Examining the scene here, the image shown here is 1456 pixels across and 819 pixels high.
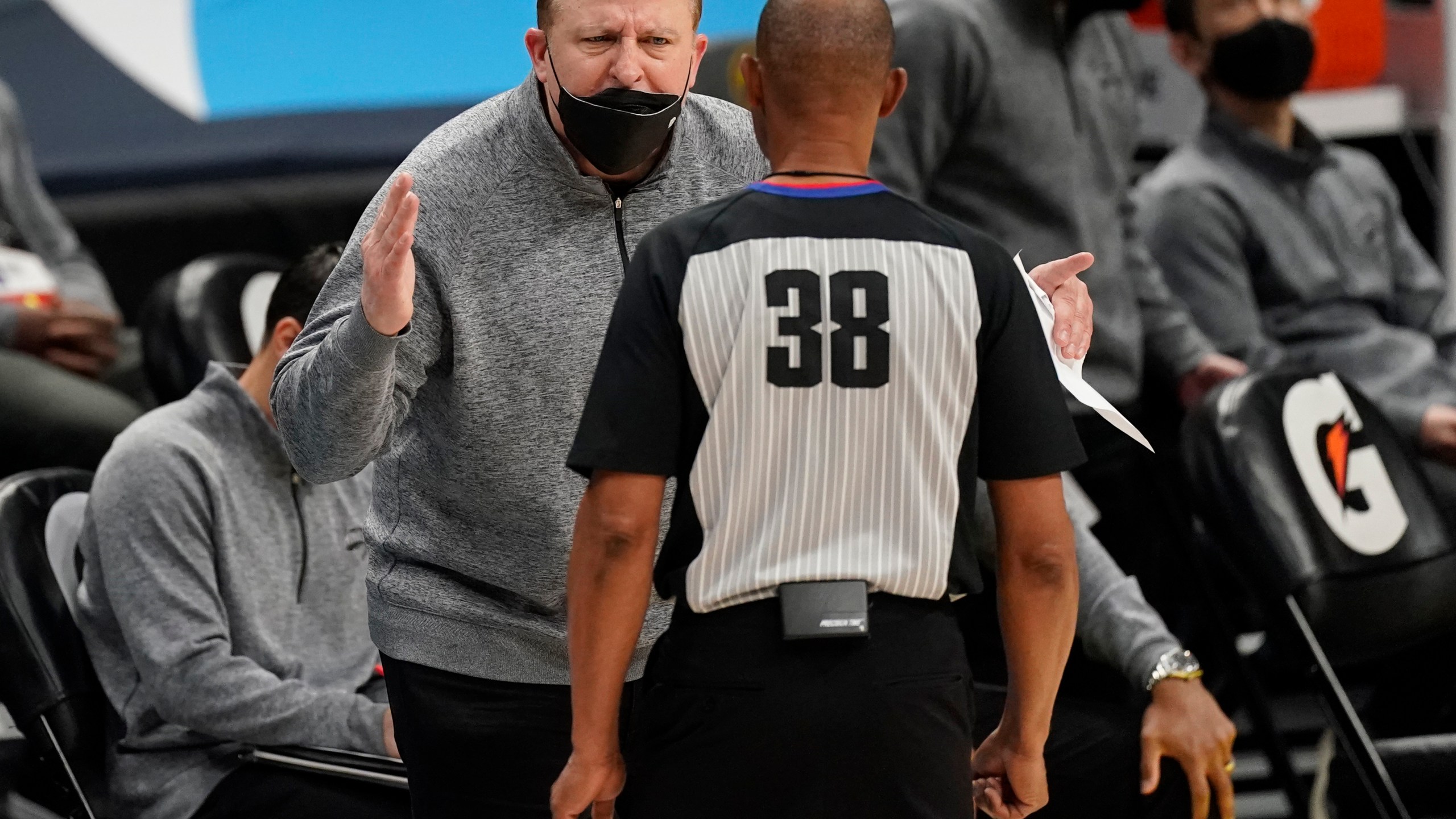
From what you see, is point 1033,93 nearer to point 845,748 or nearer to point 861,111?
point 861,111

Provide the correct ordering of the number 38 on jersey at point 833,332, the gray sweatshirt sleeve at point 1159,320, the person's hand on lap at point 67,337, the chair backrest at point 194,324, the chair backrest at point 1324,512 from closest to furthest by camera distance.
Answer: the number 38 on jersey at point 833,332, the chair backrest at point 1324,512, the chair backrest at point 194,324, the gray sweatshirt sleeve at point 1159,320, the person's hand on lap at point 67,337

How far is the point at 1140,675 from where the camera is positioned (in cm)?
218

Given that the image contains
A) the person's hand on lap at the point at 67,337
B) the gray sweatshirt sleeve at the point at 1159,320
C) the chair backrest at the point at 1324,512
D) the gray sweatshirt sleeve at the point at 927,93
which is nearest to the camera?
the chair backrest at the point at 1324,512

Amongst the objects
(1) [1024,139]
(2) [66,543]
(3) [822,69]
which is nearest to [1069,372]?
(3) [822,69]

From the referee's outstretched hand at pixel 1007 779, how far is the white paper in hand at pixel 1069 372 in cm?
30

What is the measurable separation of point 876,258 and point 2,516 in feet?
5.09

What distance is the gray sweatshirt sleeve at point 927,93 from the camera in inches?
103

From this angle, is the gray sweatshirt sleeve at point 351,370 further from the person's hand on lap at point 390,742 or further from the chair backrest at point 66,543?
the chair backrest at point 66,543

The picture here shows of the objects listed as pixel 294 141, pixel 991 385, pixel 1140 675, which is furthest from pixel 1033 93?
pixel 294 141

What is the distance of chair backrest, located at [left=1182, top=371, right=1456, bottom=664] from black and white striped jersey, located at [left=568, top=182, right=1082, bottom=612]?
4.56ft

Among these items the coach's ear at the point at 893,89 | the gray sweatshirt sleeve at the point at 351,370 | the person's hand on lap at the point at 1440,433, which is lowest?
the person's hand on lap at the point at 1440,433

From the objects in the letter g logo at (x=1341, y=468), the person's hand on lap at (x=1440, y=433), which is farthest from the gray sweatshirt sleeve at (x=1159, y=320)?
the person's hand on lap at (x=1440, y=433)

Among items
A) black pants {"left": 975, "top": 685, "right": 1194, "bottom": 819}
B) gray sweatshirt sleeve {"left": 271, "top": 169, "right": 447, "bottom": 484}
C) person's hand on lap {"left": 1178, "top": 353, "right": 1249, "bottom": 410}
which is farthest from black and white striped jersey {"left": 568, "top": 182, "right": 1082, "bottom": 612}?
person's hand on lap {"left": 1178, "top": 353, "right": 1249, "bottom": 410}

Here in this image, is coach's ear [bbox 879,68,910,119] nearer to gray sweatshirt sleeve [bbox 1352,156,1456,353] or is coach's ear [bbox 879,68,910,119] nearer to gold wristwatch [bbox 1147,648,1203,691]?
gold wristwatch [bbox 1147,648,1203,691]
